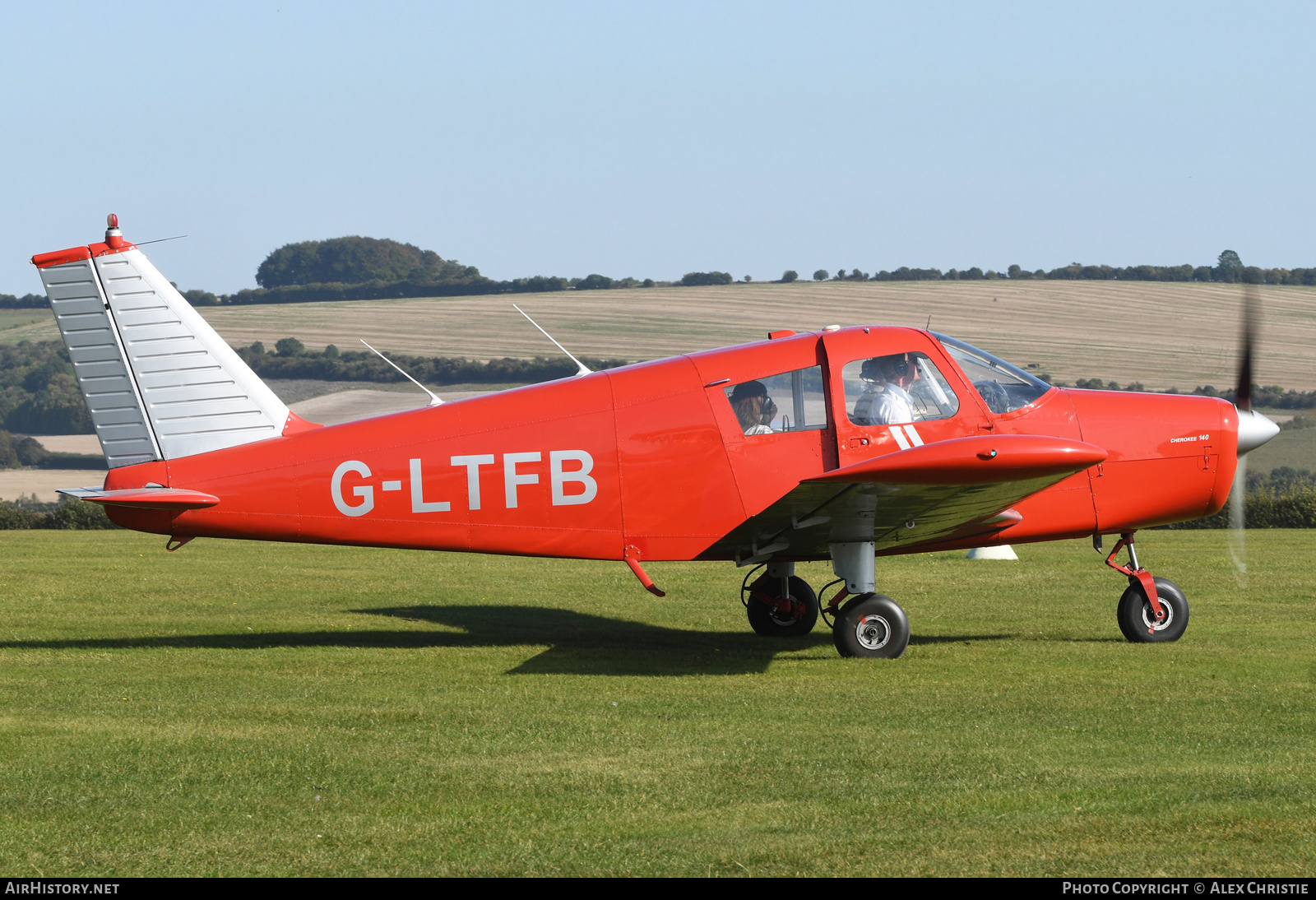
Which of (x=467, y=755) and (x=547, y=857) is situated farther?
(x=467, y=755)

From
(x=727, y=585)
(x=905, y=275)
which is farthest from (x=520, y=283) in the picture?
(x=727, y=585)

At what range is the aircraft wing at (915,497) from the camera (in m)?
7.79

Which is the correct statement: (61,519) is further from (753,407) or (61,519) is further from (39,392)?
(39,392)

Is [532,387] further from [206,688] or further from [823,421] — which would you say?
[206,688]

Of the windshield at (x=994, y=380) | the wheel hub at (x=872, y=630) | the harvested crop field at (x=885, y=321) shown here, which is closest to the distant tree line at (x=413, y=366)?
the harvested crop field at (x=885, y=321)

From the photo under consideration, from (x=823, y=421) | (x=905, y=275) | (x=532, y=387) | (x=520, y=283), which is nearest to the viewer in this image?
(x=823, y=421)

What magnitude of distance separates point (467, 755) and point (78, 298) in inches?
219

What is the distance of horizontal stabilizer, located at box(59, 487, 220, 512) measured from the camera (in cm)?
915

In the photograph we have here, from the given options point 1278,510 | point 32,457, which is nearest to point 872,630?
point 1278,510

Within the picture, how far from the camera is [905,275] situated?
76000 millimetres

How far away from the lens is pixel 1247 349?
10.4 meters

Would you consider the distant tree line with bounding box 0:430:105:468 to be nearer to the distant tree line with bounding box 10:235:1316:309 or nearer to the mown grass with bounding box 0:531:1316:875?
the distant tree line with bounding box 10:235:1316:309

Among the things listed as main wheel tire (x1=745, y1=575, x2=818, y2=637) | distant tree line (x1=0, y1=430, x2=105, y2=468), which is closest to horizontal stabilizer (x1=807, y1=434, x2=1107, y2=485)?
main wheel tire (x1=745, y1=575, x2=818, y2=637)
